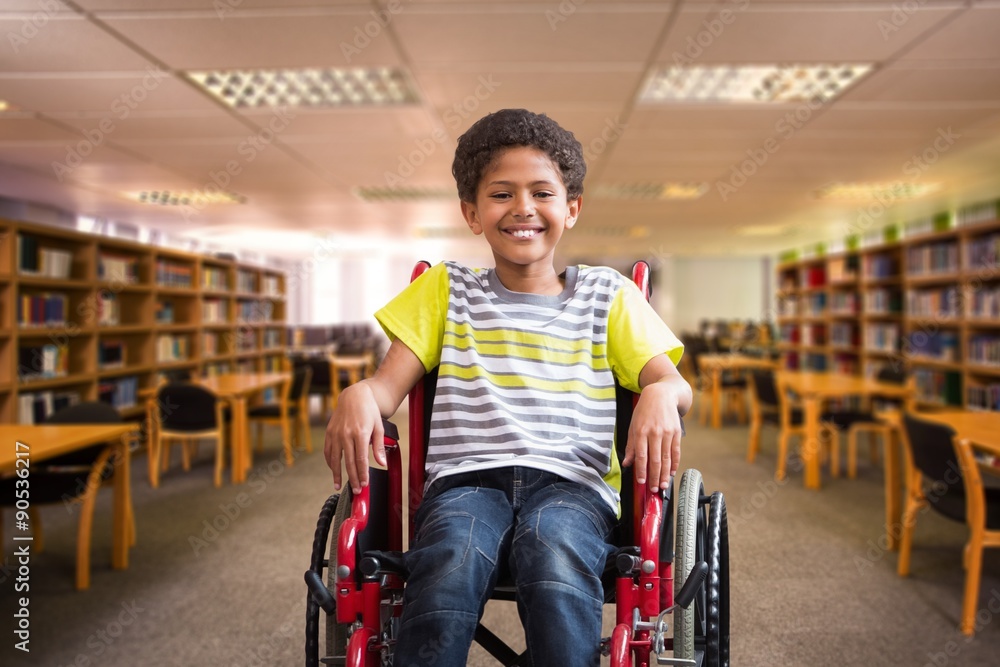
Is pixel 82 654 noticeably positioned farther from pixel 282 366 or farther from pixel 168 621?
pixel 282 366

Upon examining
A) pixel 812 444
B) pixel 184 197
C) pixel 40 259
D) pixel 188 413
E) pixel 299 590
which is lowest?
pixel 299 590

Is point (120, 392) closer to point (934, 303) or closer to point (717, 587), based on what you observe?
point (717, 587)

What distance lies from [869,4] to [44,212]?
754 centimetres

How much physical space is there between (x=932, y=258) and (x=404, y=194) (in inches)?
191

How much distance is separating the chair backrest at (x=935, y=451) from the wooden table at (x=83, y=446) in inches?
123

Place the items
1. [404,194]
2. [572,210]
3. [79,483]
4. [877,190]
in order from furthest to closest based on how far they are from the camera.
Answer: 1. [404,194]
2. [877,190]
3. [79,483]
4. [572,210]

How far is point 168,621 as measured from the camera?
236cm

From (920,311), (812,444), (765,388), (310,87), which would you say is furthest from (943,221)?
(310,87)

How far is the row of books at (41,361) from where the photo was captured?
429 centimetres

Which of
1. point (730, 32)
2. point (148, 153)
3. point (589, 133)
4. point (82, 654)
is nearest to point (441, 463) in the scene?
point (82, 654)

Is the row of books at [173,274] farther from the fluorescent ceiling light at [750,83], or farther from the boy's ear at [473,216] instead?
the boy's ear at [473,216]

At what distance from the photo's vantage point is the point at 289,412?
17.2 ft

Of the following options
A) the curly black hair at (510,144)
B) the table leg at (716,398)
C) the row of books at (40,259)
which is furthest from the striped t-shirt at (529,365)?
the table leg at (716,398)

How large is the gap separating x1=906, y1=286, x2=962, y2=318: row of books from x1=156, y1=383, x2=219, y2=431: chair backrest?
5.88 metres
